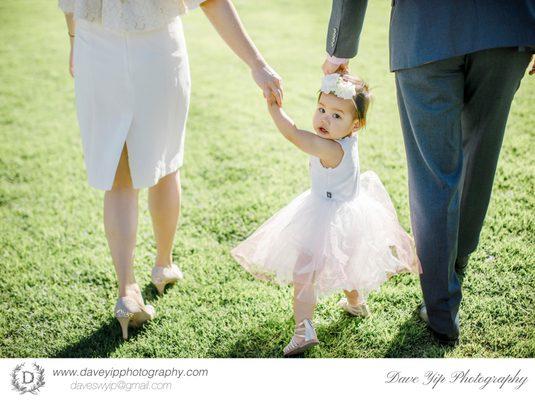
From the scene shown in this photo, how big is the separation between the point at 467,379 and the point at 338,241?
2.66ft

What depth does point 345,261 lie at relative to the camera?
248cm

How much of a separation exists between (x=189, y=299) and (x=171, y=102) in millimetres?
1132

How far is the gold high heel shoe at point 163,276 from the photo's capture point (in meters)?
3.12

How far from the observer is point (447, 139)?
2346 millimetres

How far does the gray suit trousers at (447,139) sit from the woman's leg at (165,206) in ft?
4.13

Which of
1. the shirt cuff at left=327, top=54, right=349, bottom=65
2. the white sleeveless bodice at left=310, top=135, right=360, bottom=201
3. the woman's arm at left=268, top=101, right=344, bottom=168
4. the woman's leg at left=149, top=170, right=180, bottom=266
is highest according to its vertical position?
the shirt cuff at left=327, top=54, right=349, bottom=65

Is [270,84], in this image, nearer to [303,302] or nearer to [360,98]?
[360,98]

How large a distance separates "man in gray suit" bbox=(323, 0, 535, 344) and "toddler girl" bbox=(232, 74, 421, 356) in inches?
7.4

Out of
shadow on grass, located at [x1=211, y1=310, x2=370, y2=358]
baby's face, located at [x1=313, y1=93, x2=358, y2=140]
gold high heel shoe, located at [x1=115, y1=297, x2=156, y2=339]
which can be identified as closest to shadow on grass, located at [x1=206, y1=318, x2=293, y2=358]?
shadow on grass, located at [x1=211, y1=310, x2=370, y2=358]

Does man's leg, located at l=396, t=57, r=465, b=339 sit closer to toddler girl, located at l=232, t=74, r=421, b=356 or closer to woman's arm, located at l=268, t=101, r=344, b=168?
toddler girl, located at l=232, t=74, r=421, b=356

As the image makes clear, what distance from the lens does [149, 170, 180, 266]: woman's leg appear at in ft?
9.66

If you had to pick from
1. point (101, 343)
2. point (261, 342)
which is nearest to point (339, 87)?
point (261, 342)

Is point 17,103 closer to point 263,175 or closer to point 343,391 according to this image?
point 263,175

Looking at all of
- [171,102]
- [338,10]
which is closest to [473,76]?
[338,10]
